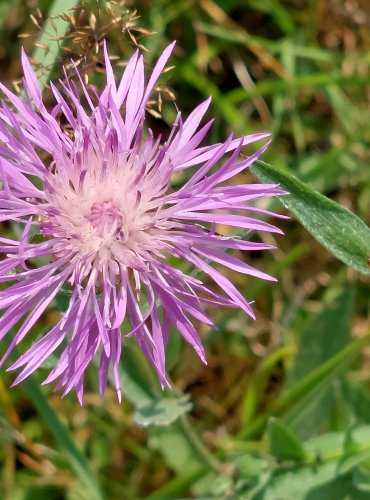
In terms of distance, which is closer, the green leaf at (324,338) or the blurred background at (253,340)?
the blurred background at (253,340)

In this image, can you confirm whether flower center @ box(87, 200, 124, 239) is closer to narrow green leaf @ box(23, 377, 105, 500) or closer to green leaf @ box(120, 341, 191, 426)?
green leaf @ box(120, 341, 191, 426)

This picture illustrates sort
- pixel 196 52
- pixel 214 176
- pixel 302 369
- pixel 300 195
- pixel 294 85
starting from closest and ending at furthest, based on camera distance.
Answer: pixel 214 176 → pixel 300 195 → pixel 302 369 → pixel 294 85 → pixel 196 52

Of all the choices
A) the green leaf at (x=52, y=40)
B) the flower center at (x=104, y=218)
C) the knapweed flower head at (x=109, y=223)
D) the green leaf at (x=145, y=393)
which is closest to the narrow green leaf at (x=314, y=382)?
the green leaf at (x=145, y=393)

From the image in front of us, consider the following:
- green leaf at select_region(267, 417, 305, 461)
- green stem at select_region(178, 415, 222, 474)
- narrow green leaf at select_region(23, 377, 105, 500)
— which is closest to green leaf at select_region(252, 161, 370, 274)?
green leaf at select_region(267, 417, 305, 461)

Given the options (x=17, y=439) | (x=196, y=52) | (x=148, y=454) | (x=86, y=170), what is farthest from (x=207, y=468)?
(x=196, y=52)

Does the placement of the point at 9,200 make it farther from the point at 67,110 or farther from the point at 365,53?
the point at 365,53

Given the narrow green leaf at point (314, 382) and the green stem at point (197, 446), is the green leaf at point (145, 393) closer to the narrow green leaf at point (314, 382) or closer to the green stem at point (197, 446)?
the green stem at point (197, 446)
